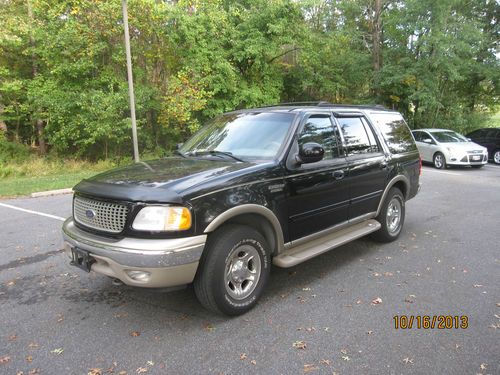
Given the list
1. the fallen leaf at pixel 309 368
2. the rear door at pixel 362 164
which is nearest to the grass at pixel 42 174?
the rear door at pixel 362 164

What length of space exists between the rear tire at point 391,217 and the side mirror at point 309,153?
6.47 ft

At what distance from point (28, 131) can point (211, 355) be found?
20403 mm

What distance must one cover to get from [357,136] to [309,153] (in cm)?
142

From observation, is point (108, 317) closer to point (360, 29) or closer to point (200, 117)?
point (200, 117)

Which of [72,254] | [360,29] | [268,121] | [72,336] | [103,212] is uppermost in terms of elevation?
[360,29]

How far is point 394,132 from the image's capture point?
5.98m

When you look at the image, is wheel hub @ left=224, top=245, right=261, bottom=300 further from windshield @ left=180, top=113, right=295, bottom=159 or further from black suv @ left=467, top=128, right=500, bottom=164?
black suv @ left=467, top=128, right=500, bottom=164

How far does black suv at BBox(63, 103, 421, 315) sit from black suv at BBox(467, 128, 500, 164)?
47.7 feet

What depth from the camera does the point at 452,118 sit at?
23.2 m

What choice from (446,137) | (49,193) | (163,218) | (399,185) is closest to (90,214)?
(163,218)

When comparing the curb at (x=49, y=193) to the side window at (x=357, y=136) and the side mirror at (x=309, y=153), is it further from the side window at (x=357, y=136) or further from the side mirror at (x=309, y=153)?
the side mirror at (x=309, y=153)

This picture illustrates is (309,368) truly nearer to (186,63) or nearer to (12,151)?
(186,63)

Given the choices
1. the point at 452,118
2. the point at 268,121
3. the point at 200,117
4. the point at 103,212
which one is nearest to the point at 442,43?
the point at 452,118

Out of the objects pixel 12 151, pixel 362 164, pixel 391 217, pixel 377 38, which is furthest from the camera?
pixel 377 38
